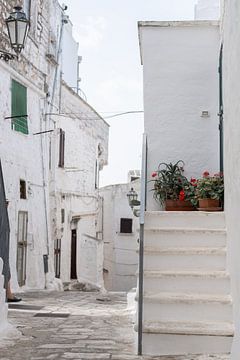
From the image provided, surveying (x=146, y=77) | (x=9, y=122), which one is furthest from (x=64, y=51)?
(x=146, y=77)

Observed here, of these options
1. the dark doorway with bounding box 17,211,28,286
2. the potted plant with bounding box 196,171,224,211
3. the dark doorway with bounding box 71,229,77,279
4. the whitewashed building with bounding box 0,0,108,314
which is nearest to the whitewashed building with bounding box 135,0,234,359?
the potted plant with bounding box 196,171,224,211

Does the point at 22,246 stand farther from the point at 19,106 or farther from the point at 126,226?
the point at 126,226

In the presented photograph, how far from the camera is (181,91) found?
295 inches

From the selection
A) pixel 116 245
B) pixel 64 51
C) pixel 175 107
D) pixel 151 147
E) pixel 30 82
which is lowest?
pixel 116 245

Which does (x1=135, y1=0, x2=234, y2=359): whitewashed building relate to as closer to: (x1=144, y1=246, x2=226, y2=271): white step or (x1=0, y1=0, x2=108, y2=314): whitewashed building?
(x1=144, y1=246, x2=226, y2=271): white step

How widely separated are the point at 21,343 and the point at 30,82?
9173 mm

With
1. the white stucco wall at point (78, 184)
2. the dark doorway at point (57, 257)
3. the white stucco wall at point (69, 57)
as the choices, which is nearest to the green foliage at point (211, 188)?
the white stucco wall at point (78, 184)

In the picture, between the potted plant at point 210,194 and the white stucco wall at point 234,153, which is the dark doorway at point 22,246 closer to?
the potted plant at point 210,194

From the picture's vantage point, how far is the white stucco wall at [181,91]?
24.3 feet

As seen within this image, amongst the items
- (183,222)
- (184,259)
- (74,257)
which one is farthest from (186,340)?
(74,257)

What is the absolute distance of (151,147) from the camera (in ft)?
24.3

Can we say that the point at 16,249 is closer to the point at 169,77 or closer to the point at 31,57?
the point at 31,57

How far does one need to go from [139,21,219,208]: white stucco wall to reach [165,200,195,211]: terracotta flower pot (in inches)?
32.0

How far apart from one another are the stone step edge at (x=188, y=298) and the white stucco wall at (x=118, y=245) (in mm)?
19677
